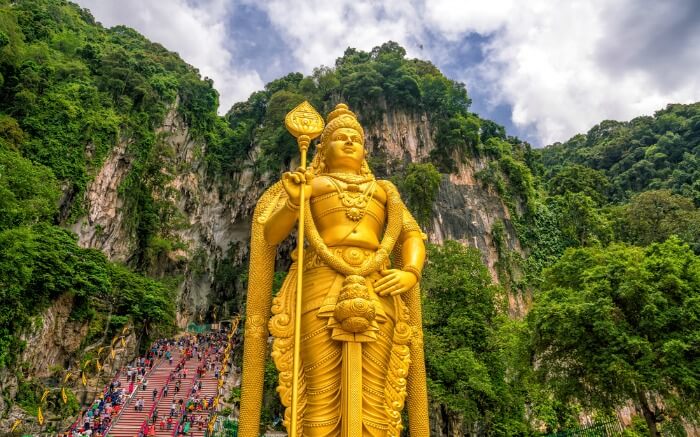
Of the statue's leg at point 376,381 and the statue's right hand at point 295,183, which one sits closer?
the statue's leg at point 376,381

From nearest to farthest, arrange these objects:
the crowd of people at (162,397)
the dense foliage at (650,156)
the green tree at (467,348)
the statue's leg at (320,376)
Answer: the statue's leg at (320,376)
the green tree at (467,348)
the crowd of people at (162,397)
the dense foliage at (650,156)

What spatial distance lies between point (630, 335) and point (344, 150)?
6.22 meters

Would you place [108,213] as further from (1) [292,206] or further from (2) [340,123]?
(1) [292,206]

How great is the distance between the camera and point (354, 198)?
4117 mm

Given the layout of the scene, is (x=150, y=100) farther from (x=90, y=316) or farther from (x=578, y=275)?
(x=578, y=275)

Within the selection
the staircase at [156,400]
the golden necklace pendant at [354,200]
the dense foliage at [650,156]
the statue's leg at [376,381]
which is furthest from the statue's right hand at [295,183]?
the dense foliage at [650,156]

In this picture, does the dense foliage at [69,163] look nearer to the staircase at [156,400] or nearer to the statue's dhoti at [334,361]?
the staircase at [156,400]

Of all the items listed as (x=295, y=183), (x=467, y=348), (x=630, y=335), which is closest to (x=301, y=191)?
(x=295, y=183)

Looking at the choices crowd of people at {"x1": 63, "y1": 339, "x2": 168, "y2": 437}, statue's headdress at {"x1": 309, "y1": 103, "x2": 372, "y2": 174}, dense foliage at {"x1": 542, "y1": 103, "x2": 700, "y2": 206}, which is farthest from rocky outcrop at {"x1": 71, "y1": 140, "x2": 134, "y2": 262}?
dense foliage at {"x1": 542, "y1": 103, "x2": 700, "y2": 206}

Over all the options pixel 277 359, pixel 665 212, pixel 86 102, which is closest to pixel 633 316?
pixel 277 359

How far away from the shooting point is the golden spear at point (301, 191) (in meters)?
3.24

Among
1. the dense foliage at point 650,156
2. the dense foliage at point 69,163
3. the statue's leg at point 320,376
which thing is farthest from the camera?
the dense foliage at point 650,156

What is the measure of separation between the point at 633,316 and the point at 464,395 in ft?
10.9

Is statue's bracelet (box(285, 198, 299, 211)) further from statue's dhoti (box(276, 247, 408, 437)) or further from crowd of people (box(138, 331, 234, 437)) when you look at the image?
crowd of people (box(138, 331, 234, 437))
